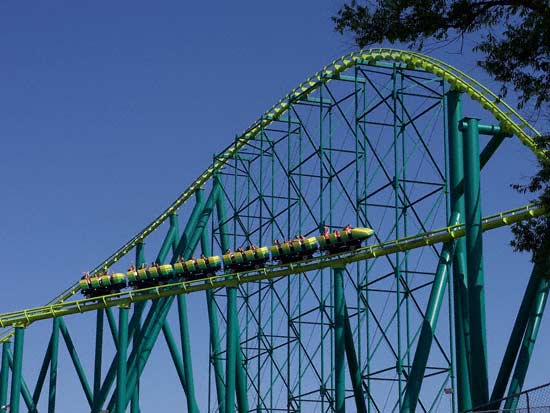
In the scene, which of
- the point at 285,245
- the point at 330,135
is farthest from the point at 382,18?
the point at 330,135

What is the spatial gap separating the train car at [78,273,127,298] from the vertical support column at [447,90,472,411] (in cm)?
1233

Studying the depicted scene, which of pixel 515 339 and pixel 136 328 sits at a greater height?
pixel 136 328

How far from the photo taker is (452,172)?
2003 cm

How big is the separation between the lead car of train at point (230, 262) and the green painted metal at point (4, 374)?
13.6ft

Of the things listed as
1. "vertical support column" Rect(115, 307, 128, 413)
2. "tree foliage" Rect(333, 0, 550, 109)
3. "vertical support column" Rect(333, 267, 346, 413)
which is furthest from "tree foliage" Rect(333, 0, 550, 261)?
"vertical support column" Rect(115, 307, 128, 413)

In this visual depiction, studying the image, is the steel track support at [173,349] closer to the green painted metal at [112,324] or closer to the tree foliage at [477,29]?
the green painted metal at [112,324]

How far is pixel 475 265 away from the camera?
16.8 metres

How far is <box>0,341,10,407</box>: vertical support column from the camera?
3278 cm

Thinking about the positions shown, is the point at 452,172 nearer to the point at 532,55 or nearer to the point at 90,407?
the point at 532,55

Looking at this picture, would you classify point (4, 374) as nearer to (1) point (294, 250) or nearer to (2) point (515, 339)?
(1) point (294, 250)

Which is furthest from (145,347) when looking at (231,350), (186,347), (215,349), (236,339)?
(231,350)

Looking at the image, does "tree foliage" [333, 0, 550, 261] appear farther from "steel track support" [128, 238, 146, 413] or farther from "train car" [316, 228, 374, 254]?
"steel track support" [128, 238, 146, 413]

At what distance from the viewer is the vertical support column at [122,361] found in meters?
29.0

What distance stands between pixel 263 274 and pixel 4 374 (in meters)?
10.8
